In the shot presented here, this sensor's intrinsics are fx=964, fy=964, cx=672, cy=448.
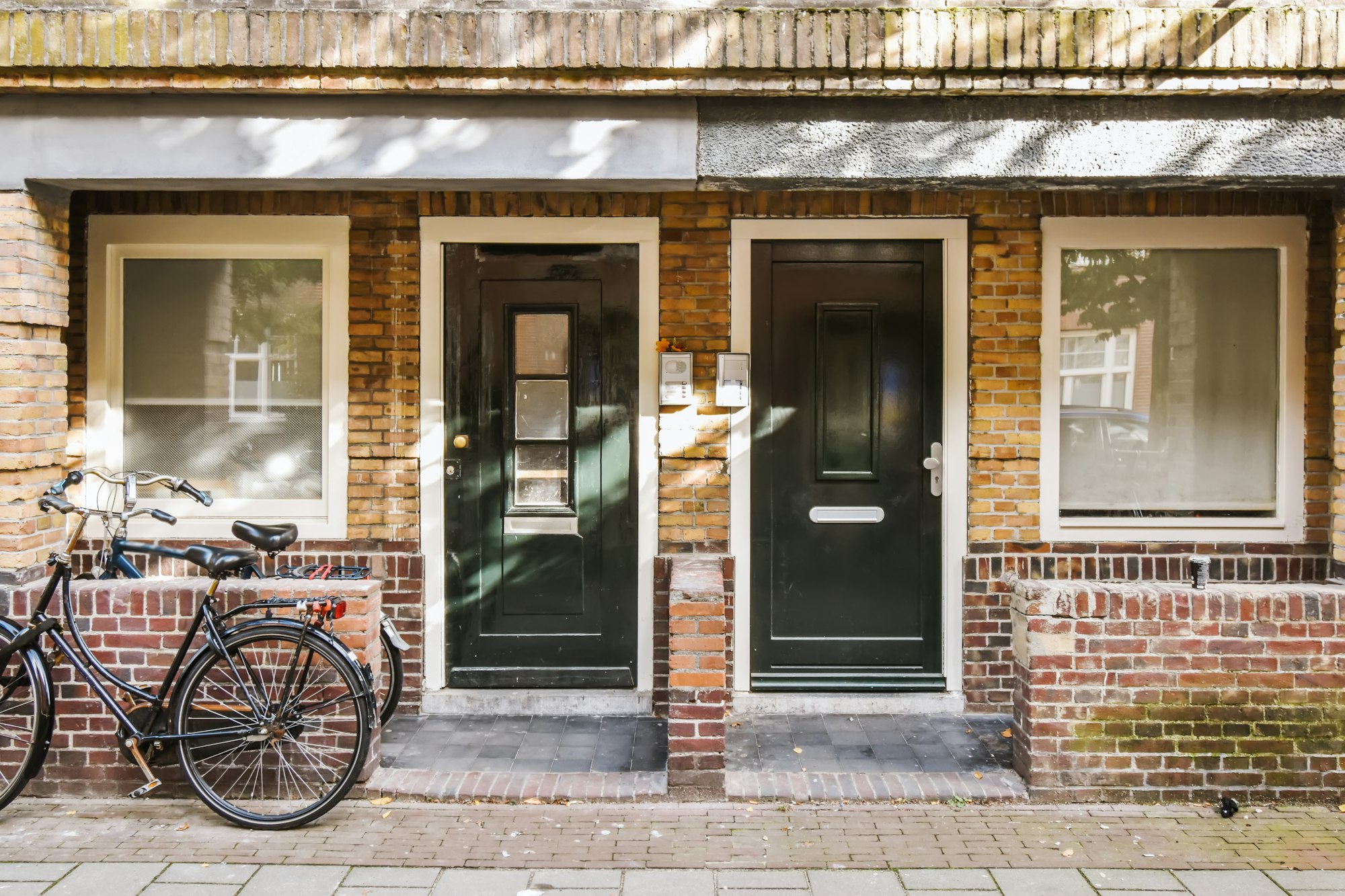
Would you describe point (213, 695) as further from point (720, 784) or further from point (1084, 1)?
point (1084, 1)

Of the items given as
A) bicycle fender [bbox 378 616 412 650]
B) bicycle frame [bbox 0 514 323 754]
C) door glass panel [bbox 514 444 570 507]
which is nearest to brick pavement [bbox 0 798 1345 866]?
bicycle frame [bbox 0 514 323 754]

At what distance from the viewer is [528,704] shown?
17.9 feet

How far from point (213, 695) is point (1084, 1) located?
495cm

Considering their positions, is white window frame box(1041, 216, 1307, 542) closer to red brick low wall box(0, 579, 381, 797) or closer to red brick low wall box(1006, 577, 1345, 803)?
red brick low wall box(1006, 577, 1345, 803)

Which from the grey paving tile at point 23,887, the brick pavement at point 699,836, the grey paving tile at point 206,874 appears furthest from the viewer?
the brick pavement at point 699,836

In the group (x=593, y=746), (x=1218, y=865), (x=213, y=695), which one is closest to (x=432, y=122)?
(x=213, y=695)

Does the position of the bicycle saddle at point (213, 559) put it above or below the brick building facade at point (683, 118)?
below

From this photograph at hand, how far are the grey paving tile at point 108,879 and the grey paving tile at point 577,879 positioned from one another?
4.77 ft

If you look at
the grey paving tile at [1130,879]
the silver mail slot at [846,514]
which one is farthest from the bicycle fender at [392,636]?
the grey paving tile at [1130,879]

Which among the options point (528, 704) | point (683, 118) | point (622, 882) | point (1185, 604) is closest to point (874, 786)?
point (622, 882)

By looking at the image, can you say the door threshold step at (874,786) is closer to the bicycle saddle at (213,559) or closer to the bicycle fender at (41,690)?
the bicycle saddle at (213,559)

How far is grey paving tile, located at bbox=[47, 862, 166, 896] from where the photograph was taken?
11.5ft

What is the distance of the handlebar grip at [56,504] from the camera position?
423 cm

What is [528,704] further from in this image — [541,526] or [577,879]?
[577,879]
